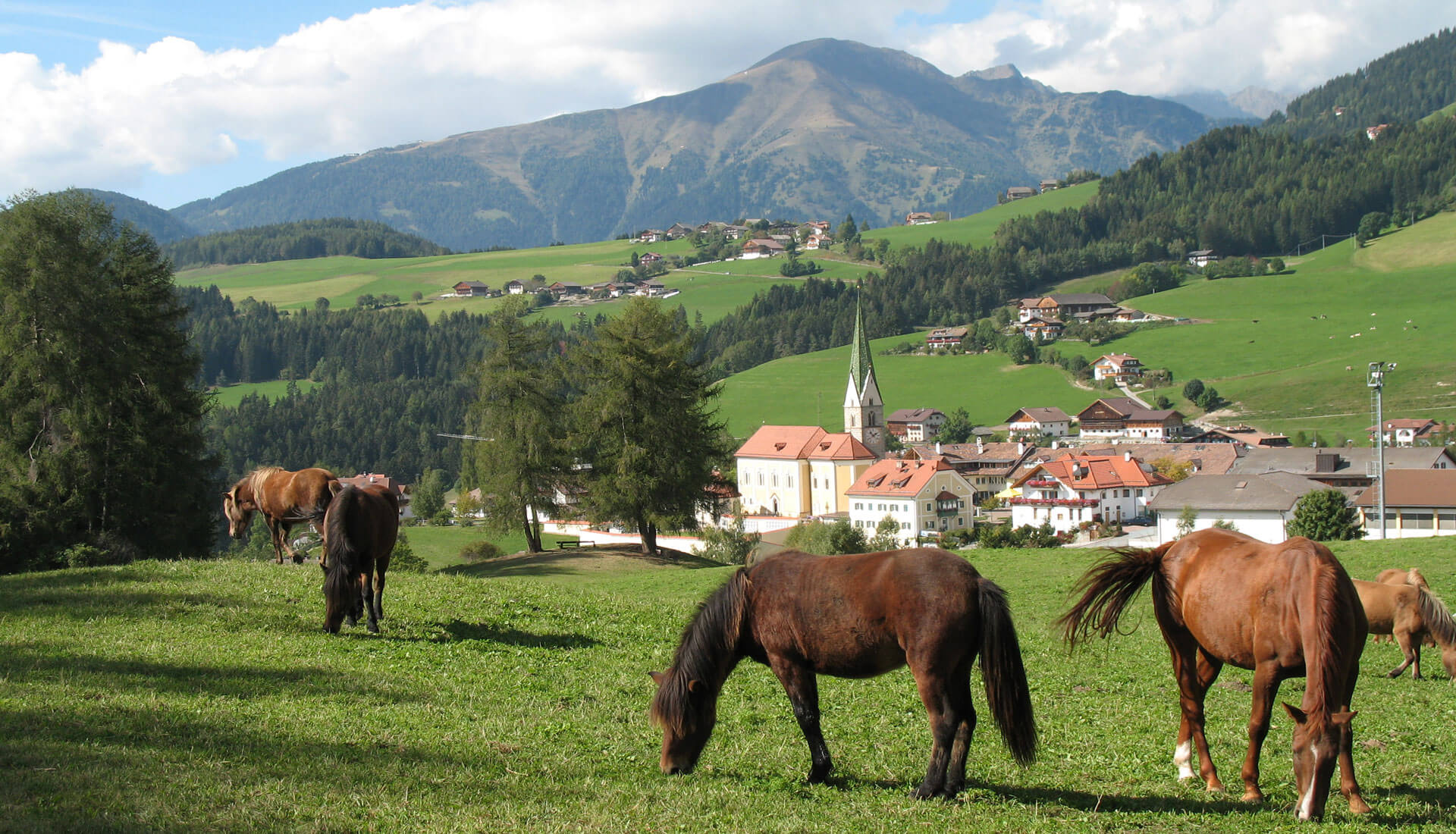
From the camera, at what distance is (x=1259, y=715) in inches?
311

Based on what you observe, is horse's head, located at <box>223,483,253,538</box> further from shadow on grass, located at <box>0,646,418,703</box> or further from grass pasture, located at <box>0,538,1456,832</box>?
shadow on grass, located at <box>0,646,418,703</box>

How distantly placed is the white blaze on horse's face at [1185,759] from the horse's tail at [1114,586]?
109cm

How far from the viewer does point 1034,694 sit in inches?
515

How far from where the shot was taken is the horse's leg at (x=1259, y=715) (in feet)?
25.6

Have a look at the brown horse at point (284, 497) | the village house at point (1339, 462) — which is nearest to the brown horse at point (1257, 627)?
the brown horse at point (284, 497)

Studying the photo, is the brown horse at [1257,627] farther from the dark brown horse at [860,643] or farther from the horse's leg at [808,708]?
the horse's leg at [808,708]

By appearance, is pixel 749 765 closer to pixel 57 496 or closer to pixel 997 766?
pixel 997 766

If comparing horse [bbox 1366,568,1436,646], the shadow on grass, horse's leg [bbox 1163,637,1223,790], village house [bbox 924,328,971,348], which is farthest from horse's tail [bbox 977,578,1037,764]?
village house [bbox 924,328,971,348]

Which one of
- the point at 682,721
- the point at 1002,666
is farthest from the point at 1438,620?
the point at 682,721

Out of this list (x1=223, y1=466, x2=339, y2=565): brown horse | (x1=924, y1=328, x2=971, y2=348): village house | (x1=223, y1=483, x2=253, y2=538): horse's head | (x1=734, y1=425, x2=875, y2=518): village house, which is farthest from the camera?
(x1=924, y1=328, x2=971, y2=348): village house

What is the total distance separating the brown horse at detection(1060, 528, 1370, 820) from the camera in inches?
285

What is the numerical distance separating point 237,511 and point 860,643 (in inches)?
650

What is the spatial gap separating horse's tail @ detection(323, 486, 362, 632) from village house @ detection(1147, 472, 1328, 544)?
6552 cm

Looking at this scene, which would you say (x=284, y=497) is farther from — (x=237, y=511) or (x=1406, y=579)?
(x=1406, y=579)
